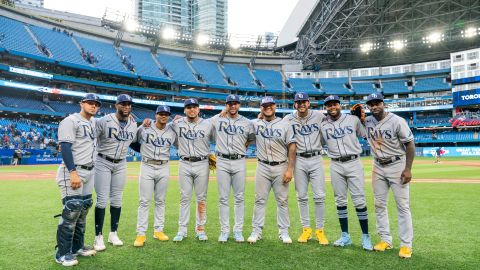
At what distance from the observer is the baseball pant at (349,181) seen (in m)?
5.50

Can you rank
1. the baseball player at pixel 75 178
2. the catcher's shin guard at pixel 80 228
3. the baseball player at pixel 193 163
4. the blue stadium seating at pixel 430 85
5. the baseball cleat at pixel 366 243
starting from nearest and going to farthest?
the baseball player at pixel 75 178
the catcher's shin guard at pixel 80 228
the baseball cleat at pixel 366 243
the baseball player at pixel 193 163
the blue stadium seating at pixel 430 85

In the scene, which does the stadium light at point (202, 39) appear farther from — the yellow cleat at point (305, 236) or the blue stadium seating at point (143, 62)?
the yellow cleat at point (305, 236)

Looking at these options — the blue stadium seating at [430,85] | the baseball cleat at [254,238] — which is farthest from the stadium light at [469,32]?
the baseball cleat at [254,238]

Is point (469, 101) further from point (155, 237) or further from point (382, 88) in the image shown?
point (155, 237)

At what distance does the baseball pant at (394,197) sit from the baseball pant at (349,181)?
0.76 feet

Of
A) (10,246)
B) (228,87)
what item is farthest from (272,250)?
(228,87)

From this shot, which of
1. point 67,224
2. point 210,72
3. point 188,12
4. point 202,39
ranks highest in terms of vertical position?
point 188,12

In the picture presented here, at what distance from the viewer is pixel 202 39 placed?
192 feet

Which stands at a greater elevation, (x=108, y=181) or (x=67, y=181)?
(x=67, y=181)

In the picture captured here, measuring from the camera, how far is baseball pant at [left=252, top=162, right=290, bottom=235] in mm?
5781

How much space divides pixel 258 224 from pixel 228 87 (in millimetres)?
51979

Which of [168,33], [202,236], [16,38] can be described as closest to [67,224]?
[202,236]

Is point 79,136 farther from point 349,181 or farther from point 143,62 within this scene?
point 143,62

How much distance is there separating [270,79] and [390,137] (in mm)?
57964
